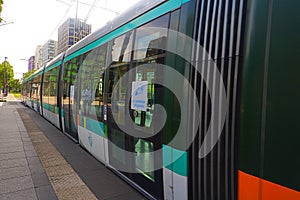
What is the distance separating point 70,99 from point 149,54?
442 cm

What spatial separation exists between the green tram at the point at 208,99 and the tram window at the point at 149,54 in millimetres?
14

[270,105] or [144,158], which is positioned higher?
[270,105]

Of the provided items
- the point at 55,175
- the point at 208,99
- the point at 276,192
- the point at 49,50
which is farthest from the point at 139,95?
the point at 49,50

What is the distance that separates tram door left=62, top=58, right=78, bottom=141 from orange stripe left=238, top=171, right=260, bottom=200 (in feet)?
16.8

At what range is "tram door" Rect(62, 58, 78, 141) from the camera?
621 cm

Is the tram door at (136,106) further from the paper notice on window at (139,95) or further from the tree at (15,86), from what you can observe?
the tree at (15,86)

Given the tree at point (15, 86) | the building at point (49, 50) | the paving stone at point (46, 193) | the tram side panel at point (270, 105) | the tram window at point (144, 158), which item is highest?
the building at point (49, 50)

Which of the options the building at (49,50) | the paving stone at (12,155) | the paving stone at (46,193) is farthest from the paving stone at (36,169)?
the building at (49,50)

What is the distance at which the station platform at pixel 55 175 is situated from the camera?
3.39 meters

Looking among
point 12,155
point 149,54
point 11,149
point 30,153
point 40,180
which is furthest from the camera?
point 11,149

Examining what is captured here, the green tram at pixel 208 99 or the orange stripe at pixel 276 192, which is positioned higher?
the green tram at pixel 208 99

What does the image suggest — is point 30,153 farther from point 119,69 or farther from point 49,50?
point 49,50

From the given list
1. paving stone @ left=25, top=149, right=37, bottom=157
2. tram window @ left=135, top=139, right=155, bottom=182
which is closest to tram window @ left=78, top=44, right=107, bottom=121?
tram window @ left=135, top=139, right=155, bottom=182

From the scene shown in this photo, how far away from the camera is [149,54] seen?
2883 mm
